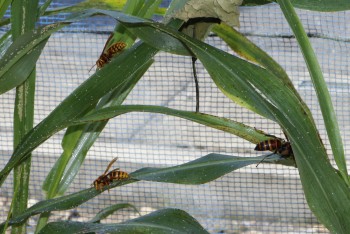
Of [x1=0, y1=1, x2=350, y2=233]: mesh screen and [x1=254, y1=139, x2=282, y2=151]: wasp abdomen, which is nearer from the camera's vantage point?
[x1=254, y1=139, x2=282, y2=151]: wasp abdomen

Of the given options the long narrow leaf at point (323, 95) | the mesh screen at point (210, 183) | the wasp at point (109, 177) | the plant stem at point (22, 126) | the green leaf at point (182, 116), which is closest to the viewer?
the long narrow leaf at point (323, 95)

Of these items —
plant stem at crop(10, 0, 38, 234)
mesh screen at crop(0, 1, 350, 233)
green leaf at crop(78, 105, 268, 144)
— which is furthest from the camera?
mesh screen at crop(0, 1, 350, 233)

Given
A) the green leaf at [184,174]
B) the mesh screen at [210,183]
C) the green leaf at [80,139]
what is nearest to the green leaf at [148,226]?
the green leaf at [184,174]

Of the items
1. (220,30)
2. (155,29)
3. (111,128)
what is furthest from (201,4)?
(111,128)

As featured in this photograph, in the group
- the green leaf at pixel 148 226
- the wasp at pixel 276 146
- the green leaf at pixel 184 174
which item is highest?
the wasp at pixel 276 146

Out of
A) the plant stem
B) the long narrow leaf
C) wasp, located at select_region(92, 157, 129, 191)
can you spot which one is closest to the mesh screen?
wasp, located at select_region(92, 157, 129, 191)

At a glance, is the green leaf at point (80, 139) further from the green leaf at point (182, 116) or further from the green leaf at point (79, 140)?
the green leaf at point (182, 116)

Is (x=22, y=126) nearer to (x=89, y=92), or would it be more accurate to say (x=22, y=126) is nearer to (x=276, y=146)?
(x=89, y=92)

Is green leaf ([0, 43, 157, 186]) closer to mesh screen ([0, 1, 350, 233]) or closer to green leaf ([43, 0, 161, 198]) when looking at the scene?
green leaf ([43, 0, 161, 198])

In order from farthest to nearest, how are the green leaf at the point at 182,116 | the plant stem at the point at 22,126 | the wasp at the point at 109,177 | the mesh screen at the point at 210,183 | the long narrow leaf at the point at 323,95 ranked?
the mesh screen at the point at 210,183
the wasp at the point at 109,177
the plant stem at the point at 22,126
the green leaf at the point at 182,116
the long narrow leaf at the point at 323,95

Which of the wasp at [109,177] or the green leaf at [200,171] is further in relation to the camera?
the wasp at [109,177]
